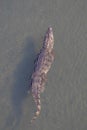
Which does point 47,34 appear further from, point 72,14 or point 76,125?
point 76,125

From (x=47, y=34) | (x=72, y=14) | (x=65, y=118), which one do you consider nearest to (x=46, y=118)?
(x=65, y=118)

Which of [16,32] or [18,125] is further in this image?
[16,32]

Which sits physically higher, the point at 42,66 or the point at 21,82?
the point at 42,66

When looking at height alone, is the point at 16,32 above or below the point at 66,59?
above

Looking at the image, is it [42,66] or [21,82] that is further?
[21,82]
